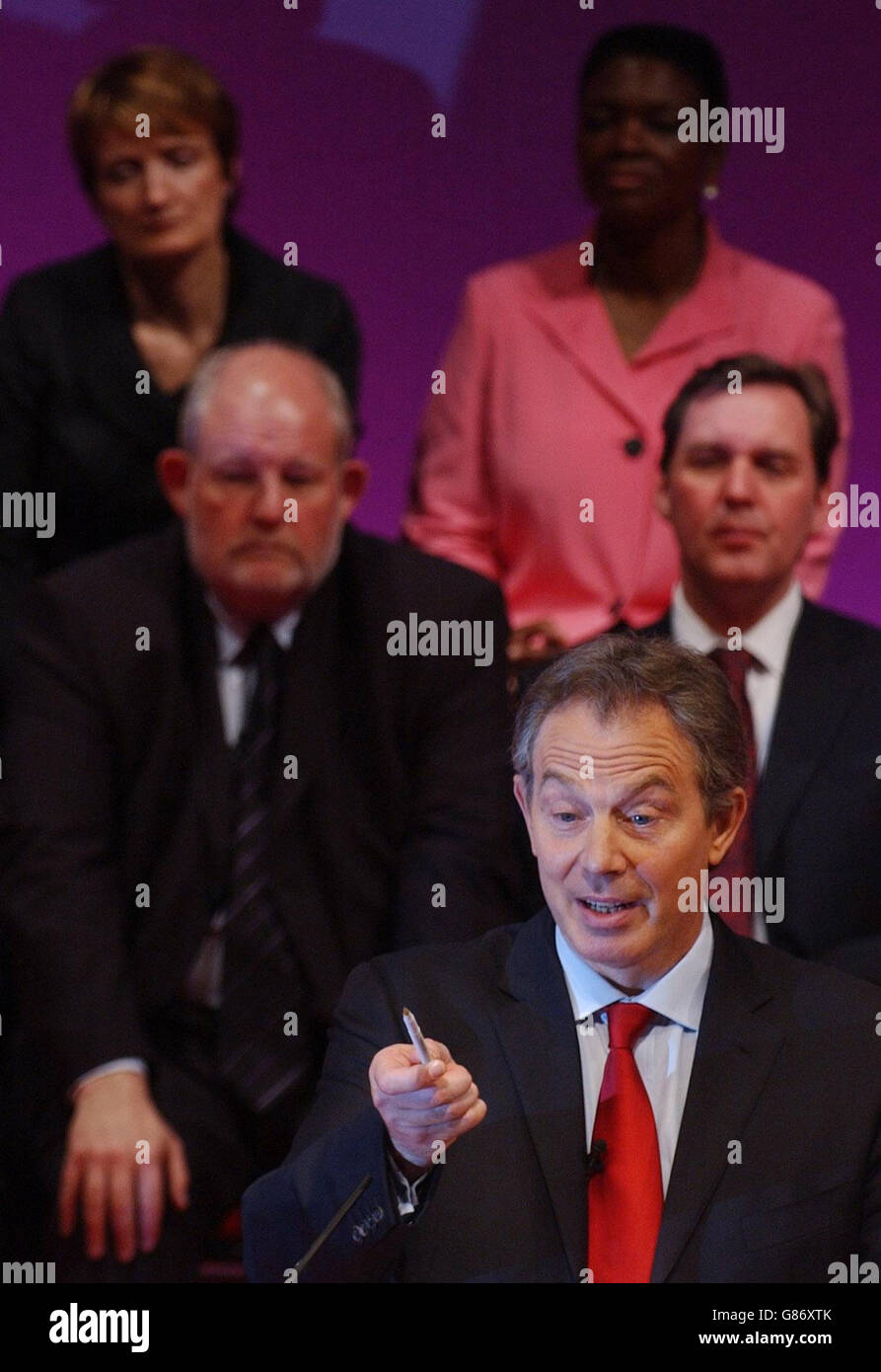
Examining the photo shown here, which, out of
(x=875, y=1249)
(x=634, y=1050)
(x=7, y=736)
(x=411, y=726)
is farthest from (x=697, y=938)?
(x=7, y=736)

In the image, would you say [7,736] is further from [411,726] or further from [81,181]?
[81,181]

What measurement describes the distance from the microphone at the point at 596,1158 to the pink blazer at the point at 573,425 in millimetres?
1216

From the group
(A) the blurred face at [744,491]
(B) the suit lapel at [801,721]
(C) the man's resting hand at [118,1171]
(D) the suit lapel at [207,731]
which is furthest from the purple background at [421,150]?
(C) the man's resting hand at [118,1171]

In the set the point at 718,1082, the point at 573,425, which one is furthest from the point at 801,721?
the point at 718,1082

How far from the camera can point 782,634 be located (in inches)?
116

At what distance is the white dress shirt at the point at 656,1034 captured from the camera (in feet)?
6.81

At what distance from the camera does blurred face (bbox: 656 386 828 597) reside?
2928mm

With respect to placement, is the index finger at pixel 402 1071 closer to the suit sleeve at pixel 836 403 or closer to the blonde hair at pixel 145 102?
the suit sleeve at pixel 836 403

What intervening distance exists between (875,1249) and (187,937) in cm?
110

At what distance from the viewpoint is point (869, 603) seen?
3521 mm

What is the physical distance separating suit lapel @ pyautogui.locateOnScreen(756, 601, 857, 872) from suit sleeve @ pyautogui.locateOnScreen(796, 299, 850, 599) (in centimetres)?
23

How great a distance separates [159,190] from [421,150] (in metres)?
0.59

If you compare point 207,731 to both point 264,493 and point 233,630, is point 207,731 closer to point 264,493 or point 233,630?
point 233,630
